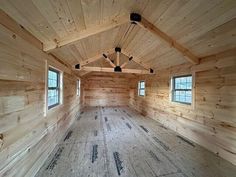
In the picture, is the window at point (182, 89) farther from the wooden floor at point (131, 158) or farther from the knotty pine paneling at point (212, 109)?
the wooden floor at point (131, 158)

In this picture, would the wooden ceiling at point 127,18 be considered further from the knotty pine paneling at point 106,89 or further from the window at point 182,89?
the knotty pine paneling at point 106,89

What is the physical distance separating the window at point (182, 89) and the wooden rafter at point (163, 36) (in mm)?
690

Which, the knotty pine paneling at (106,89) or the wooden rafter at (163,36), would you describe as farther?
the knotty pine paneling at (106,89)

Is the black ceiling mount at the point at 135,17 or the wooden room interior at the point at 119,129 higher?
the black ceiling mount at the point at 135,17

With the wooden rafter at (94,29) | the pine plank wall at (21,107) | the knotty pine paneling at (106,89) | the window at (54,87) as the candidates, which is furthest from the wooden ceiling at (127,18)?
the knotty pine paneling at (106,89)

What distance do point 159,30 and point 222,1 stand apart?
1.21m

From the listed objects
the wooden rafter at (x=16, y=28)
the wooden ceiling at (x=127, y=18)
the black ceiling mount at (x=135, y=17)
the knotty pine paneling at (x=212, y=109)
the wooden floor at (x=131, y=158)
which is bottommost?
the wooden floor at (x=131, y=158)

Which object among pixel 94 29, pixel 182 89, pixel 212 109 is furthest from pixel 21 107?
pixel 182 89

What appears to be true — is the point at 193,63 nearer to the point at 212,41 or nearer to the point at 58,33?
the point at 212,41

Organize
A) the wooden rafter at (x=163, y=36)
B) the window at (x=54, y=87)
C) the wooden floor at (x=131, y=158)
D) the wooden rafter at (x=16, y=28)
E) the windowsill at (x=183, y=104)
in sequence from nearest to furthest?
1. the wooden rafter at (x=16, y=28)
2. the wooden floor at (x=131, y=158)
3. the wooden rafter at (x=163, y=36)
4. the window at (x=54, y=87)
5. the windowsill at (x=183, y=104)

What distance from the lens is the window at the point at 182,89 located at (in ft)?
12.0

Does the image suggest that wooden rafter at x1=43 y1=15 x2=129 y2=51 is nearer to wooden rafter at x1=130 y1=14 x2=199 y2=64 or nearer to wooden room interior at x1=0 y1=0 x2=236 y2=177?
wooden room interior at x1=0 y1=0 x2=236 y2=177

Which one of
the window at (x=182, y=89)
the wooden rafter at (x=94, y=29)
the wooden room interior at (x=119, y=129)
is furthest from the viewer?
the window at (x=182, y=89)

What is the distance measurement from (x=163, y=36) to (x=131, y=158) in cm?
265
